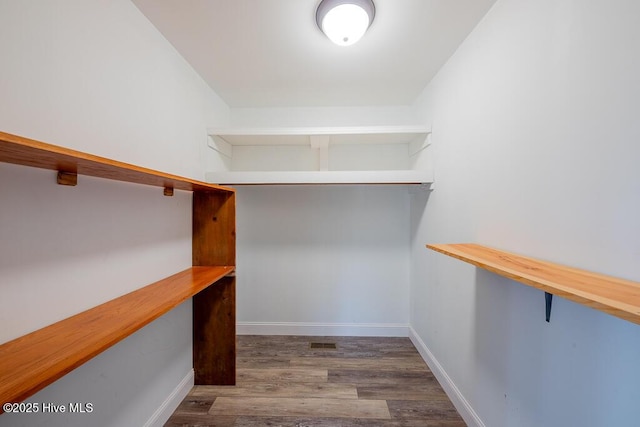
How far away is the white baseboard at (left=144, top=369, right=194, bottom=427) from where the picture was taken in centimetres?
140

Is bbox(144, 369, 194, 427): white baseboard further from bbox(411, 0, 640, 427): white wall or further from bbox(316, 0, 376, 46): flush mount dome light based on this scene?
bbox(316, 0, 376, 46): flush mount dome light

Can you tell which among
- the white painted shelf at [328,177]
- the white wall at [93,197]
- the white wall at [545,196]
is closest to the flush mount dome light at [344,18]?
the white wall at [545,196]

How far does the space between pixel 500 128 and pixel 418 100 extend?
1.21 meters

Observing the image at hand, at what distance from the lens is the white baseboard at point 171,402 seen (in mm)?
1400

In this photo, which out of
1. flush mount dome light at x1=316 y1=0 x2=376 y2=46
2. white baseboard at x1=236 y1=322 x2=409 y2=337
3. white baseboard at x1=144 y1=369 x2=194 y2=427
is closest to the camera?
flush mount dome light at x1=316 y1=0 x2=376 y2=46

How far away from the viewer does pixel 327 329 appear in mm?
2529

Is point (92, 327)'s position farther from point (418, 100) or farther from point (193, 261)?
point (418, 100)

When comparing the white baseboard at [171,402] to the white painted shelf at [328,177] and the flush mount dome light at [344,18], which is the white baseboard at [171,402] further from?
the flush mount dome light at [344,18]

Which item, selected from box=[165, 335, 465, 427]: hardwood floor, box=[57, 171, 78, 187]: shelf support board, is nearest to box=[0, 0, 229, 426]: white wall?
box=[57, 171, 78, 187]: shelf support board

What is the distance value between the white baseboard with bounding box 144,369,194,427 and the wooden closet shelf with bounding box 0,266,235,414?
79 cm

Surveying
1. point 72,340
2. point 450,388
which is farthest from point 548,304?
point 72,340

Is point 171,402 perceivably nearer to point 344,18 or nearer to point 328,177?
point 328,177

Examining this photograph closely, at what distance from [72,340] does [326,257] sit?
6.50 feet

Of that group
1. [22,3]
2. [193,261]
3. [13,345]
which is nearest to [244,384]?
[193,261]
